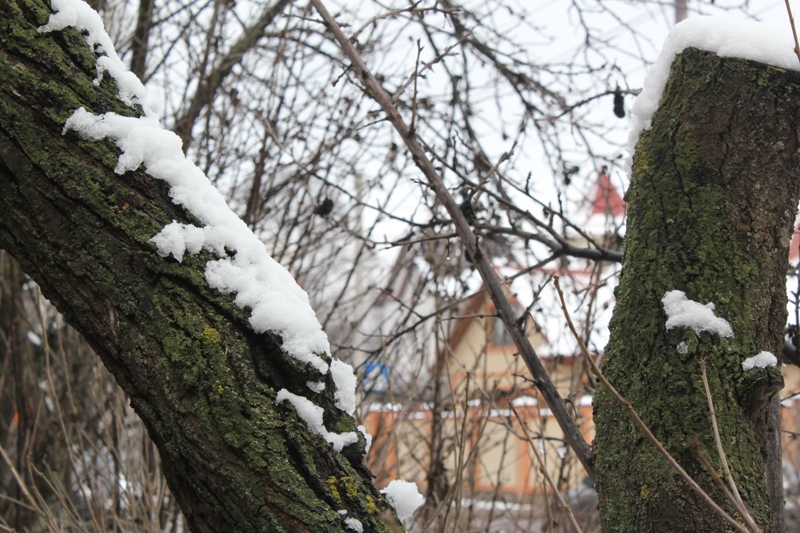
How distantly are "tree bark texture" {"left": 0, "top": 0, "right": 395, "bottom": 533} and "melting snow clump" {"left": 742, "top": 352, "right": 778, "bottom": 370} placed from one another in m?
0.72

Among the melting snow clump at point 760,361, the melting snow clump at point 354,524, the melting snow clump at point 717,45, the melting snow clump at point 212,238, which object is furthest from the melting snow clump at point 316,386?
the melting snow clump at point 717,45

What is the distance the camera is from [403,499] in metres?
1.23

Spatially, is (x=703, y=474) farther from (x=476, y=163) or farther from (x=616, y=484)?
(x=476, y=163)

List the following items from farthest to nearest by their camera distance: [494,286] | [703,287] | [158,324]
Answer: [494,286], [703,287], [158,324]

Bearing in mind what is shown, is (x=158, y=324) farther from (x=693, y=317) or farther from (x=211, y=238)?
(x=693, y=317)

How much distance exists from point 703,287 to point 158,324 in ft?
3.29

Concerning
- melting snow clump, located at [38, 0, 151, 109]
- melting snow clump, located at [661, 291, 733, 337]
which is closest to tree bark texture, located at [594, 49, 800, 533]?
melting snow clump, located at [661, 291, 733, 337]

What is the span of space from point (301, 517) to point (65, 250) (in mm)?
616

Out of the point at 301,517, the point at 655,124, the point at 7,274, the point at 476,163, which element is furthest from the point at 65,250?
the point at 7,274

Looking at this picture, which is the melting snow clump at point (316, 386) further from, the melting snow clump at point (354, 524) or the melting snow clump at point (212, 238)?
the melting snow clump at point (354, 524)

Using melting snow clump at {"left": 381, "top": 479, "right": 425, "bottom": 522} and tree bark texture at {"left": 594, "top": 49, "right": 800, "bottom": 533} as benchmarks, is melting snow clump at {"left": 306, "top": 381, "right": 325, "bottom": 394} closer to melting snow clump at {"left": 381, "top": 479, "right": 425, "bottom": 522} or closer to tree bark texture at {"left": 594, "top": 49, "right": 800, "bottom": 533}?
melting snow clump at {"left": 381, "top": 479, "right": 425, "bottom": 522}

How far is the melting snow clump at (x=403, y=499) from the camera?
1.22 metres

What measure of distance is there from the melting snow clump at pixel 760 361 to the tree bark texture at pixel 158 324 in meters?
0.72

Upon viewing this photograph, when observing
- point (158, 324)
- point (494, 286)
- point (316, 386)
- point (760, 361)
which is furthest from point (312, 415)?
point (760, 361)
